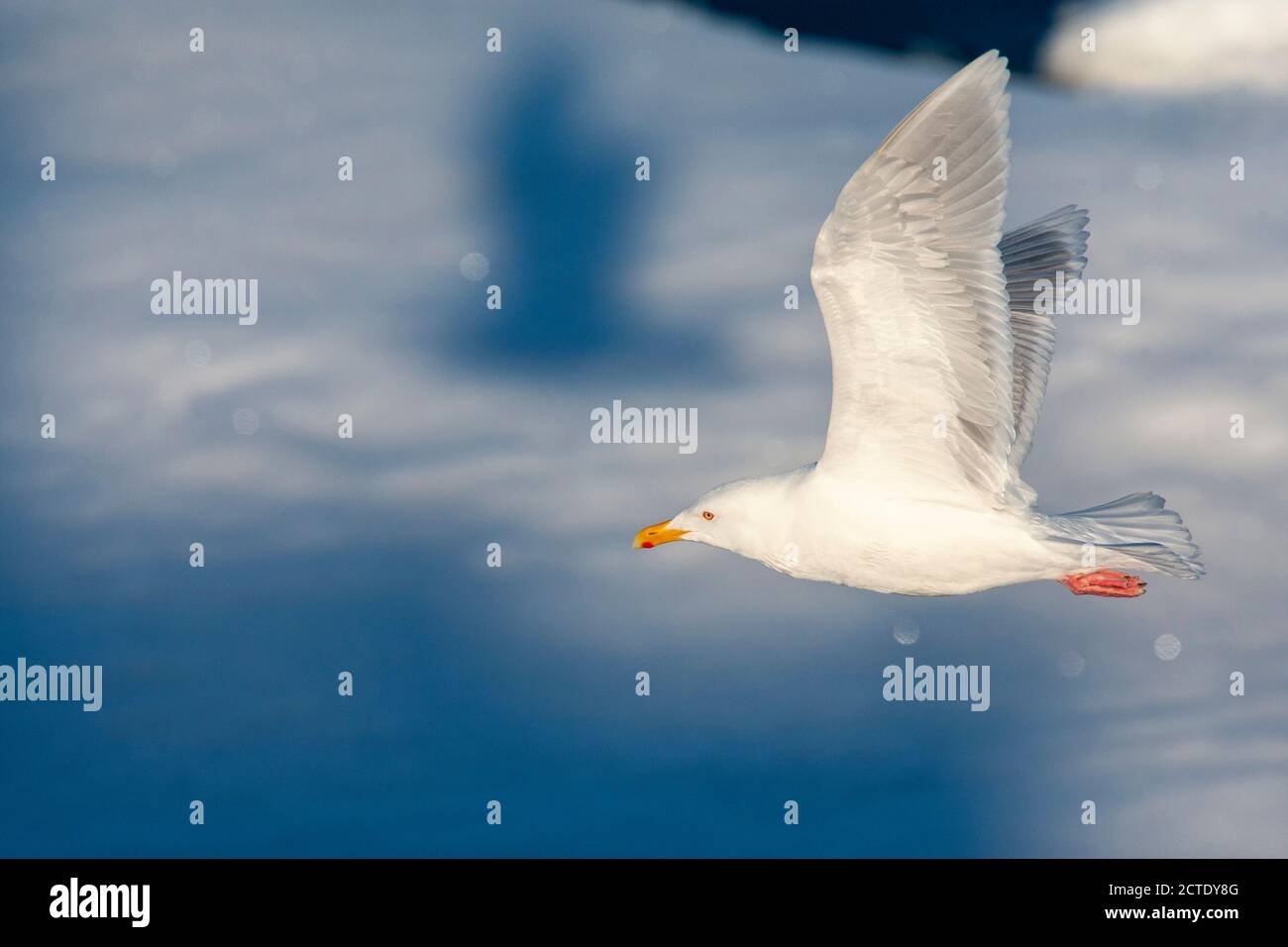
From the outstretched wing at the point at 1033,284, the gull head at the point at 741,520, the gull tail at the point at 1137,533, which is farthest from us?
the outstretched wing at the point at 1033,284

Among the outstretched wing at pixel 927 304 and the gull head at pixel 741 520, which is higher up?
the outstretched wing at pixel 927 304

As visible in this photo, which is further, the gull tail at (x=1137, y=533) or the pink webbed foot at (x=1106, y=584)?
the pink webbed foot at (x=1106, y=584)

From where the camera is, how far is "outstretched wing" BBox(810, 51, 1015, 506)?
18.2 feet

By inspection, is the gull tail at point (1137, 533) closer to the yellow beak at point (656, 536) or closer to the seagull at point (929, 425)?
the seagull at point (929, 425)

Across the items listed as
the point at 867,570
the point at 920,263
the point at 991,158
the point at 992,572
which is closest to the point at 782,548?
the point at 867,570

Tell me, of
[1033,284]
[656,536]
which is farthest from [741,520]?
[1033,284]

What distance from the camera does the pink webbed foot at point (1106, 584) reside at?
274 inches

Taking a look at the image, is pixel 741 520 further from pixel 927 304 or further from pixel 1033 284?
pixel 1033 284

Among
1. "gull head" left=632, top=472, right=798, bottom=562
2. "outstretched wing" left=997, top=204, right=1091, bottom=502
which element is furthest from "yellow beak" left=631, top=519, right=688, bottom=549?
"outstretched wing" left=997, top=204, right=1091, bottom=502

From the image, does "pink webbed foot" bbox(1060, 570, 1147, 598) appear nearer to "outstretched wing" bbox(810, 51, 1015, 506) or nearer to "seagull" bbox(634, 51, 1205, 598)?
"seagull" bbox(634, 51, 1205, 598)

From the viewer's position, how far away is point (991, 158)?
5535 millimetres

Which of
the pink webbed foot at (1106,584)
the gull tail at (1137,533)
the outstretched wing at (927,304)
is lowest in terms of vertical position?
the pink webbed foot at (1106,584)

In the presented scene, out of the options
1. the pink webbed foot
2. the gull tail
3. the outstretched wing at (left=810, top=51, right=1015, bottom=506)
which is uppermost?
the outstretched wing at (left=810, top=51, right=1015, bottom=506)

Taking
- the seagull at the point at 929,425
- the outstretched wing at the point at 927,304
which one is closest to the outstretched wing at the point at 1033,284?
the seagull at the point at 929,425
